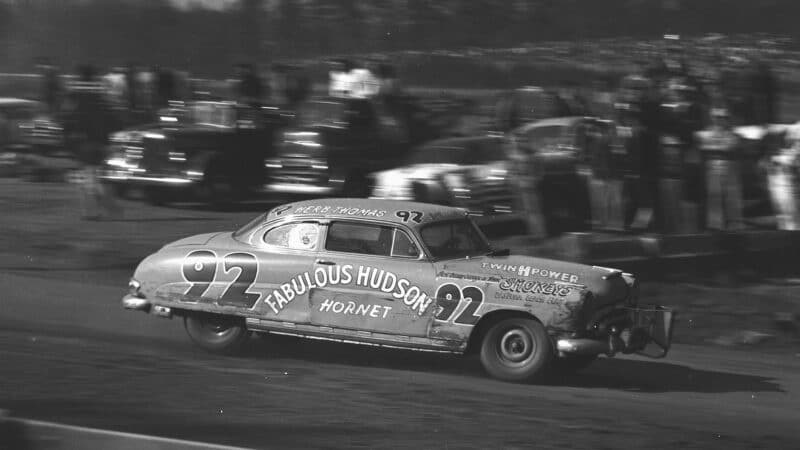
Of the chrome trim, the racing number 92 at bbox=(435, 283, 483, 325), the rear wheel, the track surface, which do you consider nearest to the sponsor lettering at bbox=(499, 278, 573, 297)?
the racing number 92 at bbox=(435, 283, 483, 325)

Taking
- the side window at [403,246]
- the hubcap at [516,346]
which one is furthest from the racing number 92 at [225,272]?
the hubcap at [516,346]

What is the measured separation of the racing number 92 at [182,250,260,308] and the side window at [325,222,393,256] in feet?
2.12

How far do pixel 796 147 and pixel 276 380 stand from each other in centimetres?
829

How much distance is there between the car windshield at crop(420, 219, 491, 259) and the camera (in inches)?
351

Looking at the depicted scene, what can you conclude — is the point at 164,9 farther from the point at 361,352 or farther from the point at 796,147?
the point at 361,352

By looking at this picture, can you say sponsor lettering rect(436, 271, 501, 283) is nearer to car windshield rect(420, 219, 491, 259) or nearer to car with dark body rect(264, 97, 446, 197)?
car windshield rect(420, 219, 491, 259)

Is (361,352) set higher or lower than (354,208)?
lower

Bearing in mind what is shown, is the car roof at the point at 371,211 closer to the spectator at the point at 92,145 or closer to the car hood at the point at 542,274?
the car hood at the point at 542,274

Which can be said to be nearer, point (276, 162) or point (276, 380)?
point (276, 380)

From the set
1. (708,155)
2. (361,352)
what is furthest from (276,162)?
(361,352)

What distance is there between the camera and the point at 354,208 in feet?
30.2

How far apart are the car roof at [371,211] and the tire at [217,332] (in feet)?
2.88

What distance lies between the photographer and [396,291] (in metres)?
8.70

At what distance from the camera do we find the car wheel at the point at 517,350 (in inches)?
331
